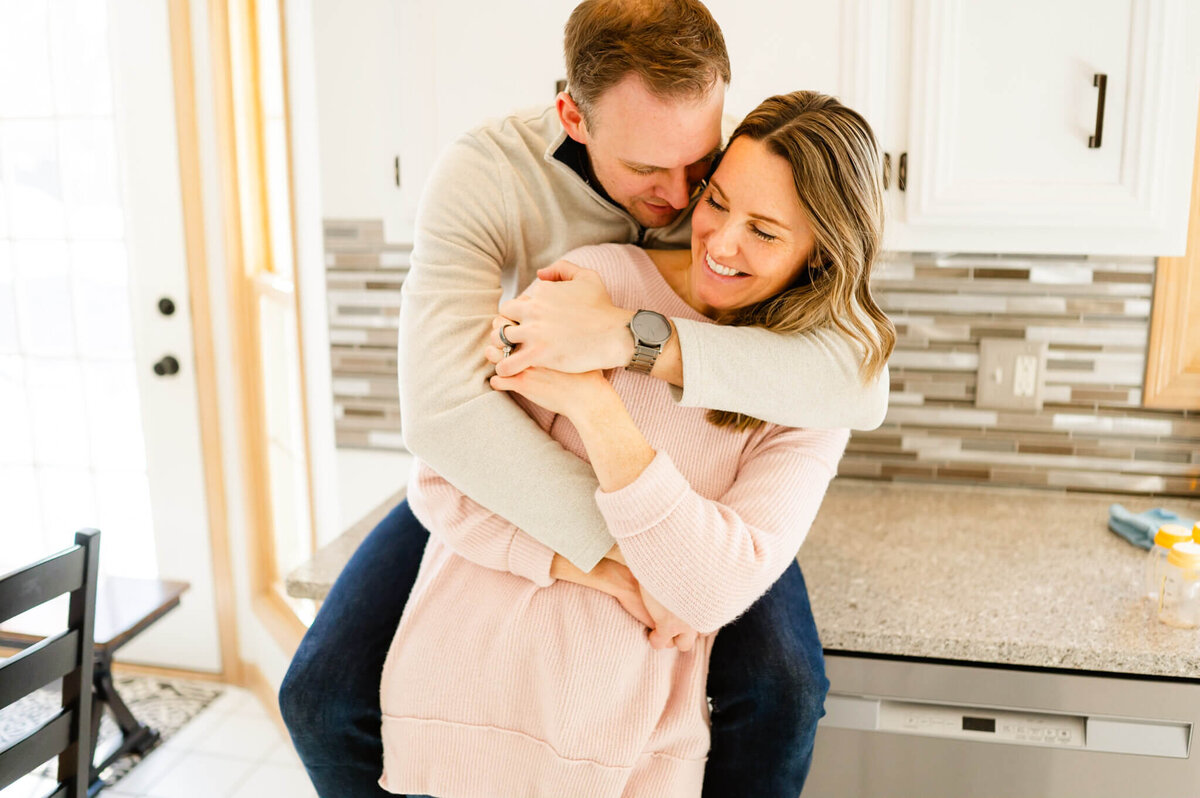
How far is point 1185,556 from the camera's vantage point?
4.13ft

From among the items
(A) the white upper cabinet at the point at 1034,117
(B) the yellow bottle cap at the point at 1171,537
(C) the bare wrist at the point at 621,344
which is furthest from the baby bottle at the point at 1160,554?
(C) the bare wrist at the point at 621,344

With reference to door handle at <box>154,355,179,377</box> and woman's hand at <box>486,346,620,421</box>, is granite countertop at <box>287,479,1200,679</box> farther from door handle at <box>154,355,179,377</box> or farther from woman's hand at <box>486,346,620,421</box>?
door handle at <box>154,355,179,377</box>

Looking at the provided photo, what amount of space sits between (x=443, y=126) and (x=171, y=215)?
3.74 feet

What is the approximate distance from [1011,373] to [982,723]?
768 millimetres

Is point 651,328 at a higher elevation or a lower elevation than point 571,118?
lower

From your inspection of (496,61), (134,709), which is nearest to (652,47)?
(496,61)

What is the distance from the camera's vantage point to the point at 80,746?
138cm

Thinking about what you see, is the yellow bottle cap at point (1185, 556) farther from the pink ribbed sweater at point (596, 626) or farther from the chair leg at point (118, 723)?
the chair leg at point (118, 723)

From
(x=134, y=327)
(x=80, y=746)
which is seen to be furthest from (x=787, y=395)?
(x=134, y=327)

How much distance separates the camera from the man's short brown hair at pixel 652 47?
1068 millimetres

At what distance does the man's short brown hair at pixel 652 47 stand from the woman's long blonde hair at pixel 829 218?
0.10 meters

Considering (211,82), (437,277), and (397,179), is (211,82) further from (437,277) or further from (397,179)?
(437,277)

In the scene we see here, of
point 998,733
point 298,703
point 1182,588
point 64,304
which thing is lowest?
point 998,733

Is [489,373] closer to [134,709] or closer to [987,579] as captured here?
[987,579]
